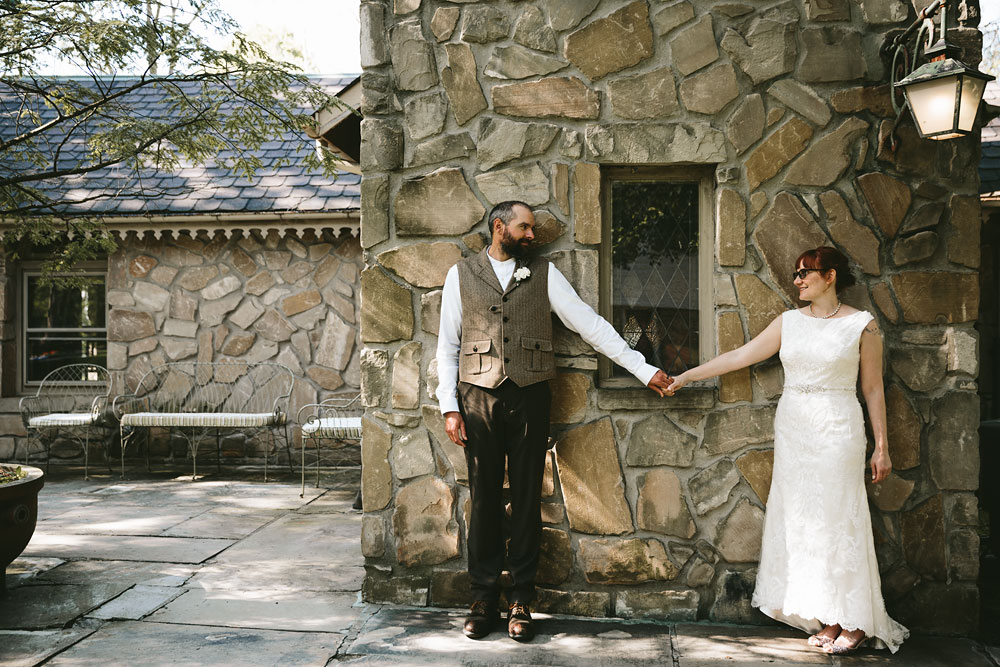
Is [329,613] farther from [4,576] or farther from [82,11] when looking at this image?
[82,11]

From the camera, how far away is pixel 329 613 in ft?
13.1

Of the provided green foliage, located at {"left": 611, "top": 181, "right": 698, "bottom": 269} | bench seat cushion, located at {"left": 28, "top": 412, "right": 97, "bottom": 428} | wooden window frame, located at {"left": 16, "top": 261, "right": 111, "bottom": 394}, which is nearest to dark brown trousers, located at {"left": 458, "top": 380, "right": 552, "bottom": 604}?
green foliage, located at {"left": 611, "top": 181, "right": 698, "bottom": 269}

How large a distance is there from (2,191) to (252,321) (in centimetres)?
340

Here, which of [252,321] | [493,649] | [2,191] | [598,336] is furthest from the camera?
[252,321]

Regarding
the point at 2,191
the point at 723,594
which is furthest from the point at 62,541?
the point at 723,594

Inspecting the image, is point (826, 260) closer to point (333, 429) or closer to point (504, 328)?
point (504, 328)

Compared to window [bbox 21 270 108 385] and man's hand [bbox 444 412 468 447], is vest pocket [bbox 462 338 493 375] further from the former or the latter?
window [bbox 21 270 108 385]

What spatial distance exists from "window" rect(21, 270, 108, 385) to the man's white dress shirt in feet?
20.8

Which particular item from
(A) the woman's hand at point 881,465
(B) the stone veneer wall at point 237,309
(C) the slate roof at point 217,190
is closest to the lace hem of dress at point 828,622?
(A) the woman's hand at point 881,465

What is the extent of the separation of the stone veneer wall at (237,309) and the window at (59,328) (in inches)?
17.2

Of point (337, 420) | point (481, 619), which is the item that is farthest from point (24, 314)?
point (481, 619)

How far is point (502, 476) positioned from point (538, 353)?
2.14ft

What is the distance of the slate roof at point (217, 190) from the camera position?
26.5 feet

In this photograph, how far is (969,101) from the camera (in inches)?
134
